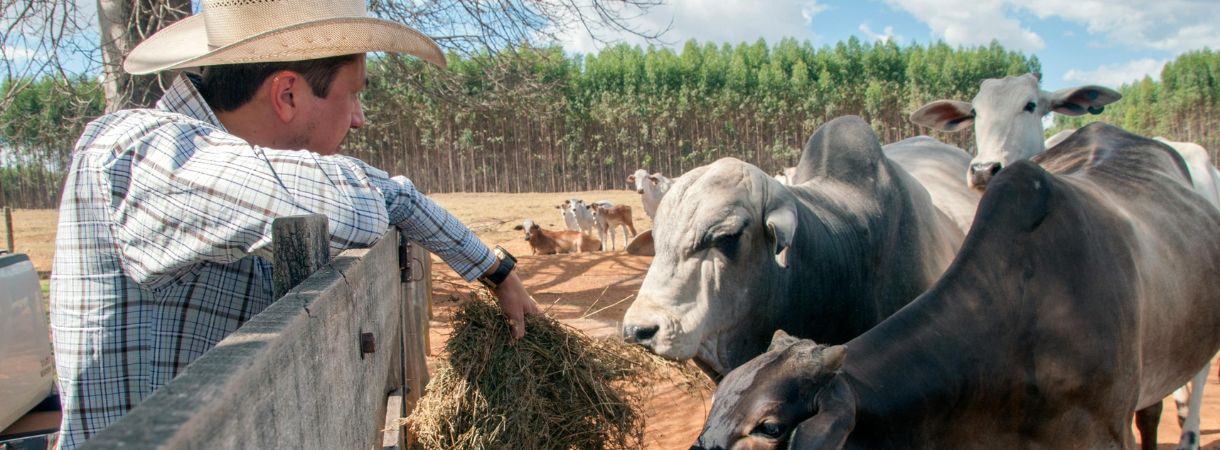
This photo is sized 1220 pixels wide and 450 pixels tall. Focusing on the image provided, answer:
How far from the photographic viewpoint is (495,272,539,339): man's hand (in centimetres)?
260

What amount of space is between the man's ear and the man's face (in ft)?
0.07

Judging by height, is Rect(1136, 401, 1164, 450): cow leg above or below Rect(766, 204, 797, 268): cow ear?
below

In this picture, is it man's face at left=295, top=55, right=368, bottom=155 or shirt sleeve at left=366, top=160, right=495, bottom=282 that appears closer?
man's face at left=295, top=55, right=368, bottom=155

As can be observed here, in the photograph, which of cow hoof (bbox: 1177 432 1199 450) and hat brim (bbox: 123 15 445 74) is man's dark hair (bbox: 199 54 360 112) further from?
cow hoof (bbox: 1177 432 1199 450)

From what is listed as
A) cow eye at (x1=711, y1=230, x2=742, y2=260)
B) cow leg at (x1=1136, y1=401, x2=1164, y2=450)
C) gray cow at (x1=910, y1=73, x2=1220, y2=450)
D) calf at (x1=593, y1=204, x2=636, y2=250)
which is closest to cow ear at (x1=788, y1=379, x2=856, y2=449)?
cow eye at (x1=711, y1=230, x2=742, y2=260)

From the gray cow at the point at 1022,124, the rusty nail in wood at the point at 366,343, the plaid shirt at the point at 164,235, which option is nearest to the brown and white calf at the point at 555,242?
the gray cow at the point at 1022,124

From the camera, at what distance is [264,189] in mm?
1451

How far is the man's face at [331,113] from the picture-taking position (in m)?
1.83

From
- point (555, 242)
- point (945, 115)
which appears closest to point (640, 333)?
point (945, 115)

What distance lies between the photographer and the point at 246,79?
5.99 ft

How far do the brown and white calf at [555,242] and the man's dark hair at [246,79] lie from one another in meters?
14.7

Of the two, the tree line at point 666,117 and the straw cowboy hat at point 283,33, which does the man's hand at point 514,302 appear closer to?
the straw cowboy hat at point 283,33

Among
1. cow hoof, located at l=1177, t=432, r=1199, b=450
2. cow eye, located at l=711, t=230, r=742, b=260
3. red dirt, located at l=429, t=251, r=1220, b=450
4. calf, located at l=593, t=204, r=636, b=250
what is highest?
cow eye, located at l=711, t=230, r=742, b=260

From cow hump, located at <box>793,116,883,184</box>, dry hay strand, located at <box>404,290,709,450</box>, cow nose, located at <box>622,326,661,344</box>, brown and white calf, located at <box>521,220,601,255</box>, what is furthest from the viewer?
brown and white calf, located at <box>521,220,601,255</box>
